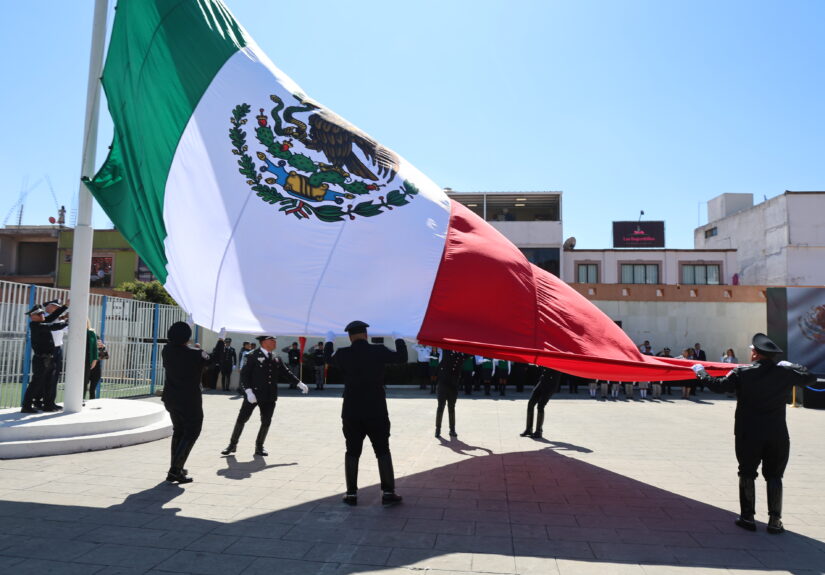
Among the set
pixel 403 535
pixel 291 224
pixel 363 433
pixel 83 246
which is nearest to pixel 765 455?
pixel 403 535

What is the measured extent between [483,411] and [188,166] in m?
9.56

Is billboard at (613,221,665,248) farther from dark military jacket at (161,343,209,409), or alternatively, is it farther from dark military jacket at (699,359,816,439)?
dark military jacket at (161,343,209,409)

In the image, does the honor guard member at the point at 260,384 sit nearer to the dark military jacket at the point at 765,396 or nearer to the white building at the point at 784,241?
the dark military jacket at the point at 765,396

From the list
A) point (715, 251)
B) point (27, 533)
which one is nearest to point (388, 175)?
point (27, 533)

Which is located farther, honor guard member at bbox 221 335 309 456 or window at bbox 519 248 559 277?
window at bbox 519 248 559 277

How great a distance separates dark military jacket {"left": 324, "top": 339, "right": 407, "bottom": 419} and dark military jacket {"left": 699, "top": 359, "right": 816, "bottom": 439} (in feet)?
10.8

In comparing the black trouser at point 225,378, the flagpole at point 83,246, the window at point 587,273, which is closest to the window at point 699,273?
the window at point 587,273

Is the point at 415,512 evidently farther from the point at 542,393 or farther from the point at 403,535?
the point at 542,393

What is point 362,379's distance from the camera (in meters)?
5.77

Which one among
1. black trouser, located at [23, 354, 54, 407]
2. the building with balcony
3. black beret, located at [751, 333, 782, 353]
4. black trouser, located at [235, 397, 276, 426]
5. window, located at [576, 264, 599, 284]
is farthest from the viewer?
window, located at [576, 264, 599, 284]

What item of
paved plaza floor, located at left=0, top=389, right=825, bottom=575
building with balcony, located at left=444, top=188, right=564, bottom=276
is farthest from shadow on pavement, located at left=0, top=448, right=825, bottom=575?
building with balcony, located at left=444, top=188, right=564, bottom=276

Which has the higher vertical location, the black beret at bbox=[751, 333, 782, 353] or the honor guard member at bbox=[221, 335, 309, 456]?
the black beret at bbox=[751, 333, 782, 353]

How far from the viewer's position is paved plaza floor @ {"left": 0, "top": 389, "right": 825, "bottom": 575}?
13.8 feet

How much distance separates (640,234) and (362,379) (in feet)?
155
